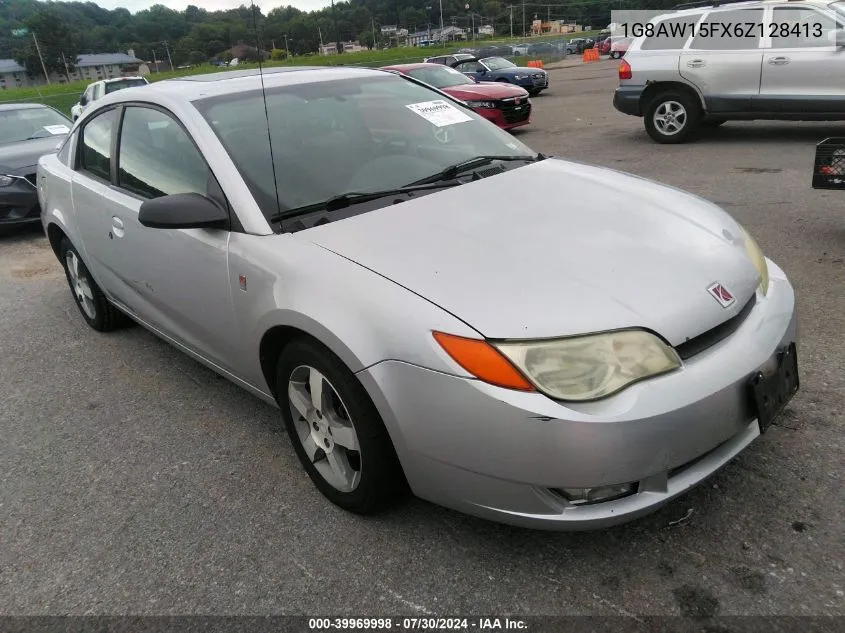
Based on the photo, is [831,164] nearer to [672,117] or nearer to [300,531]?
[300,531]

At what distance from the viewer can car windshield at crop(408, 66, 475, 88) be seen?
39.7 feet

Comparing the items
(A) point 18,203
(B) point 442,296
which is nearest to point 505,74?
(A) point 18,203

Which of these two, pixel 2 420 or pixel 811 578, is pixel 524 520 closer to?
pixel 811 578

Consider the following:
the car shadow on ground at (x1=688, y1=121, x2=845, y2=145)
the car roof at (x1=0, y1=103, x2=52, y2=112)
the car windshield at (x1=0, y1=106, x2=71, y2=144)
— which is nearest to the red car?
the car shadow on ground at (x1=688, y1=121, x2=845, y2=145)

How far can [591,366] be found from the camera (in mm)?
1849

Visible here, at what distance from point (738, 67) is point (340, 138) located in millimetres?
7629

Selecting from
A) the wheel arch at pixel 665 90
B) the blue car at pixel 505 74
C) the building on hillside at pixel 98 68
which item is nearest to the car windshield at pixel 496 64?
the blue car at pixel 505 74

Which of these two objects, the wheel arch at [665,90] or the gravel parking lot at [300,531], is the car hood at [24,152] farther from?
the wheel arch at [665,90]

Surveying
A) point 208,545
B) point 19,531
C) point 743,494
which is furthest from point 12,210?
point 743,494

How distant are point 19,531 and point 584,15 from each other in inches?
4580

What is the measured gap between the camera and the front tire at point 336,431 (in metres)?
2.13

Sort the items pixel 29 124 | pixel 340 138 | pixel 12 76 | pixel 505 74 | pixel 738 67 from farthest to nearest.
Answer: pixel 12 76
pixel 505 74
pixel 29 124
pixel 738 67
pixel 340 138

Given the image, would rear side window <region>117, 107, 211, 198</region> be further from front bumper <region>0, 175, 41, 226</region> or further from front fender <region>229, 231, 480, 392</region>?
front bumper <region>0, 175, 41, 226</region>

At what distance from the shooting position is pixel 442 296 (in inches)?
78.2
